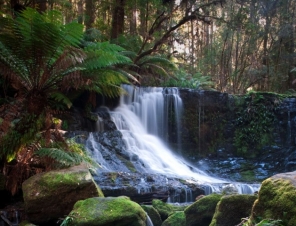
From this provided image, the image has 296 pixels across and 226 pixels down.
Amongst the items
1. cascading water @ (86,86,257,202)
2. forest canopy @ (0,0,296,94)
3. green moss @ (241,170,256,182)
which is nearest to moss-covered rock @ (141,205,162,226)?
cascading water @ (86,86,257,202)

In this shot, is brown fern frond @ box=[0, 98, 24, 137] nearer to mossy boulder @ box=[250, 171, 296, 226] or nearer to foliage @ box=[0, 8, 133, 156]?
foliage @ box=[0, 8, 133, 156]

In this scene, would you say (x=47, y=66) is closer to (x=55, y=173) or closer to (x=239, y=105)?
(x=55, y=173)

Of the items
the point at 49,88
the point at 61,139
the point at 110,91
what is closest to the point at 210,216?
the point at 61,139

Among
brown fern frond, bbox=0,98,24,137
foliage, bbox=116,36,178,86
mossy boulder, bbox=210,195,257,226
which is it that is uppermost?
foliage, bbox=116,36,178,86

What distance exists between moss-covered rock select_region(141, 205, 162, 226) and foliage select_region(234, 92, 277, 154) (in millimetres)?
6800

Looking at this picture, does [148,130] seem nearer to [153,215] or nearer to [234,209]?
[153,215]

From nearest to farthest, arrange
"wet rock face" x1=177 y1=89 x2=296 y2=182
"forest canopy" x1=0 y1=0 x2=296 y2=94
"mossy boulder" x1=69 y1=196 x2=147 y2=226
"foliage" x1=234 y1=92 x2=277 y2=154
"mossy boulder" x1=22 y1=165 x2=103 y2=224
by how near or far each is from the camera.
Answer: "mossy boulder" x1=69 y1=196 x2=147 y2=226
"mossy boulder" x1=22 y1=165 x2=103 y2=224
"wet rock face" x1=177 y1=89 x2=296 y2=182
"foliage" x1=234 y1=92 x2=277 y2=154
"forest canopy" x1=0 y1=0 x2=296 y2=94

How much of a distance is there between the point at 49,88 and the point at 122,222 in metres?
2.53

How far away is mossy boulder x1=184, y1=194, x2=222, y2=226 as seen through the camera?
4.79 metres

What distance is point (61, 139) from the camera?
552cm

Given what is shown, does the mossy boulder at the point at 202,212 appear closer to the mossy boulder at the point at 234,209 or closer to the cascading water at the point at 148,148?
the mossy boulder at the point at 234,209

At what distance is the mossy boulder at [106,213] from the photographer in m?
3.87

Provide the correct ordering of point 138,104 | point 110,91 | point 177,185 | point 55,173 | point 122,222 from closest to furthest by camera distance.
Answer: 1. point 122,222
2. point 55,173
3. point 177,185
4. point 110,91
5. point 138,104

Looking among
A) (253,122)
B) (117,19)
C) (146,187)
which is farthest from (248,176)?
(117,19)
